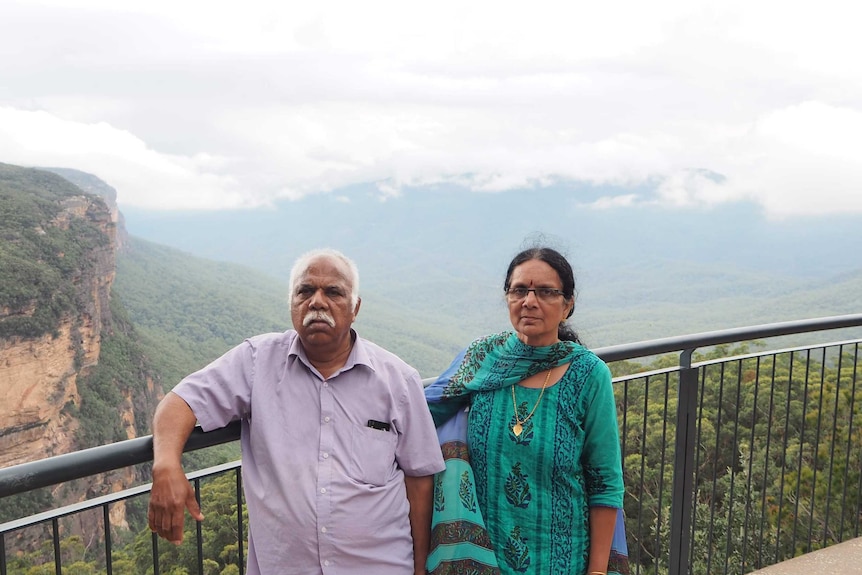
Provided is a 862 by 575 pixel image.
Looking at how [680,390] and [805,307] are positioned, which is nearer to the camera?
[680,390]

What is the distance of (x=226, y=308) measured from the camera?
7988cm

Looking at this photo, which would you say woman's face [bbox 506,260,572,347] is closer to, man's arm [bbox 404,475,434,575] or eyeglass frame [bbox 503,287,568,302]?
eyeglass frame [bbox 503,287,568,302]

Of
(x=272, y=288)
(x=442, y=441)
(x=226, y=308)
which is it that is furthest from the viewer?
(x=272, y=288)

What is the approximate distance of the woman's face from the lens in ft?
7.46

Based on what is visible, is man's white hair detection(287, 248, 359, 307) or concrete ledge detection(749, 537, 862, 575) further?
concrete ledge detection(749, 537, 862, 575)

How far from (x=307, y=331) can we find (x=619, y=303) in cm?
15678

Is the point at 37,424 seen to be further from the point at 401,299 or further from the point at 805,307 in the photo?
the point at 401,299

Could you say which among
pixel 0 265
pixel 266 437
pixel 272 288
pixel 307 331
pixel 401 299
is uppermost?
pixel 307 331


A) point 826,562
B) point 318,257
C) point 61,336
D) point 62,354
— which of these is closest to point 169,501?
point 318,257

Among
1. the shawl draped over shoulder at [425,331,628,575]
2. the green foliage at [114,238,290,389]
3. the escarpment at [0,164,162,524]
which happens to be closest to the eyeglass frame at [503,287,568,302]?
the shawl draped over shoulder at [425,331,628,575]

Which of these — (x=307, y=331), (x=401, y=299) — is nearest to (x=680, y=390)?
(x=307, y=331)

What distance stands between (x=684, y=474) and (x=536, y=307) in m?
1.32

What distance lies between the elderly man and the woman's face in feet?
1.15

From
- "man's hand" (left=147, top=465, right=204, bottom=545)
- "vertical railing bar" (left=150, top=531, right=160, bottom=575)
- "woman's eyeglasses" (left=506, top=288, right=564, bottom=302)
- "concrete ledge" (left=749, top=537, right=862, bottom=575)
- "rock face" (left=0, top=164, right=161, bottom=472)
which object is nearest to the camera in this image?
"man's hand" (left=147, top=465, right=204, bottom=545)
